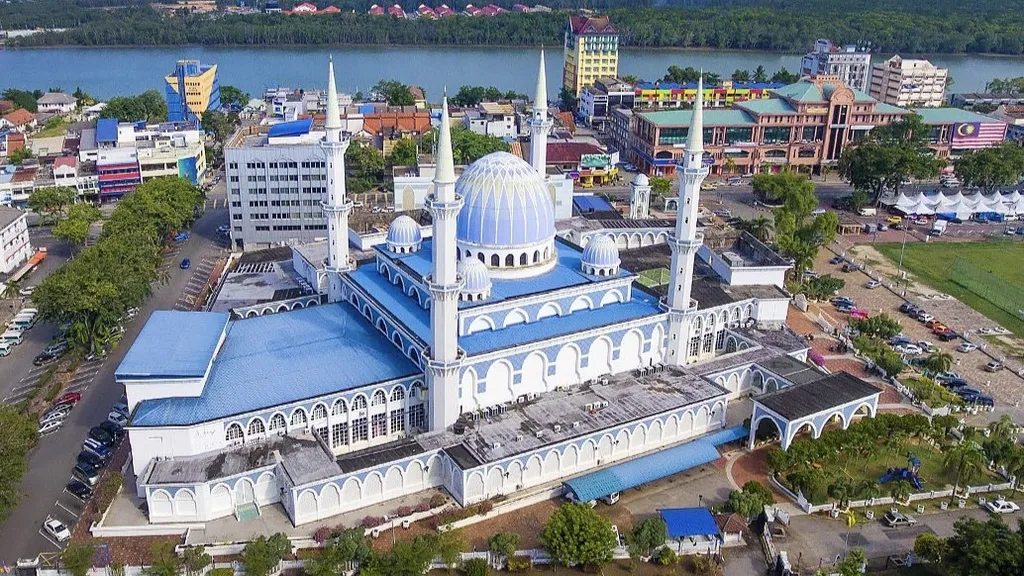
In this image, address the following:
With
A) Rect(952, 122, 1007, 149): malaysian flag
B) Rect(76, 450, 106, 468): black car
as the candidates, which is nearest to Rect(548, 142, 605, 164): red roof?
Rect(952, 122, 1007, 149): malaysian flag

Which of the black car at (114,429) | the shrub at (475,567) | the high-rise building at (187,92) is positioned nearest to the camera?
the shrub at (475,567)

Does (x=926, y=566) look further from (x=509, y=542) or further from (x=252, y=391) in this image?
(x=252, y=391)

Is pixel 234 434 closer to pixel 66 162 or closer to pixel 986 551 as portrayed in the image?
pixel 986 551

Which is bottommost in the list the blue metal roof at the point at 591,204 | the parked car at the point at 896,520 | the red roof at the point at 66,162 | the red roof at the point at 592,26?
the parked car at the point at 896,520

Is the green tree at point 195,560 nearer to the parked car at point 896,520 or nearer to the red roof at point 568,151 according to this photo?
the parked car at point 896,520

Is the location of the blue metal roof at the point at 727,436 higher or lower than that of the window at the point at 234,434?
lower

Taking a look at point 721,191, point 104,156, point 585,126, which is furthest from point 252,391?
point 585,126

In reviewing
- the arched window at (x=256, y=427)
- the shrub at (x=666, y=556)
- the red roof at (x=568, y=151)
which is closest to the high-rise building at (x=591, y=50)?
the red roof at (x=568, y=151)
